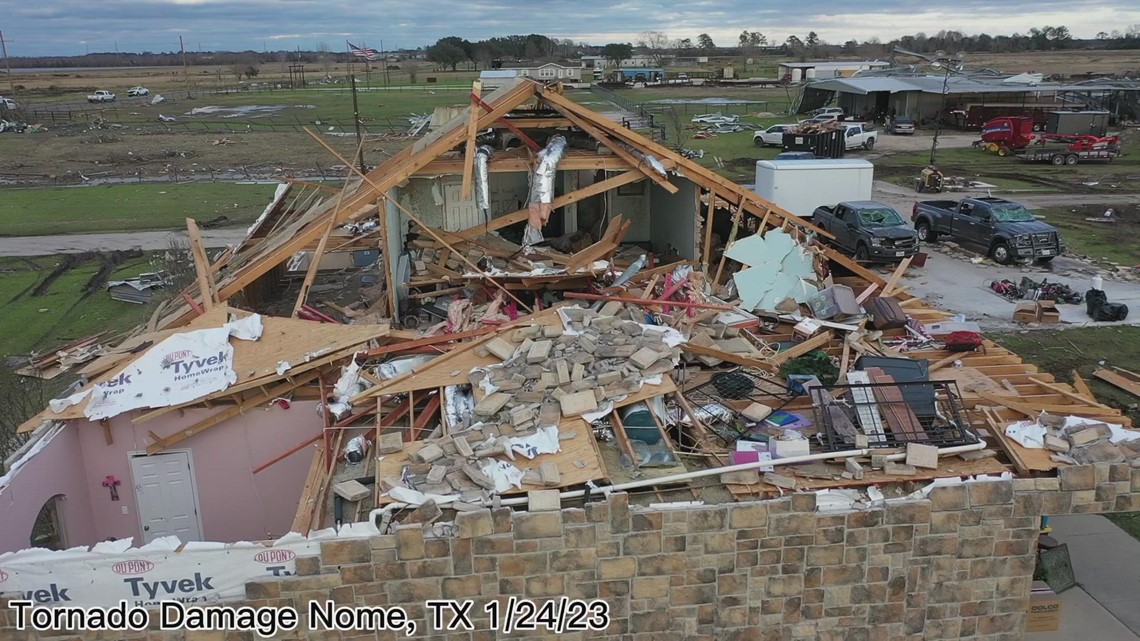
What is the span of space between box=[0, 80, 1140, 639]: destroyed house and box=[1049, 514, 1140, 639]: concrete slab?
1817 millimetres

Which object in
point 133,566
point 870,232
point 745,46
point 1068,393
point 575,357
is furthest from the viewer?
point 745,46

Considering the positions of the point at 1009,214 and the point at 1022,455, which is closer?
the point at 1022,455

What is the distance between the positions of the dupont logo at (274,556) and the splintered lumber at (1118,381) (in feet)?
47.0

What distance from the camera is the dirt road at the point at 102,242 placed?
27.2m

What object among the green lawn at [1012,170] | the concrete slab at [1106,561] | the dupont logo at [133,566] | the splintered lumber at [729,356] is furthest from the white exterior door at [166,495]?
the green lawn at [1012,170]

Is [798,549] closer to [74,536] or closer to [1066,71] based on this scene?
[74,536]

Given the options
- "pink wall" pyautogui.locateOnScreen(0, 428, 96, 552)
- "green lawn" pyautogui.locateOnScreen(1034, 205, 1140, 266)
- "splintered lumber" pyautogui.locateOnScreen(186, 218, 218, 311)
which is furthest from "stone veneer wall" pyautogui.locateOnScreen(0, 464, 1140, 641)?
"green lawn" pyautogui.locateOnScreen(1034, 205, 1140, 266)

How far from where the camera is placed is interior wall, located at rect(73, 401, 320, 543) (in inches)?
440

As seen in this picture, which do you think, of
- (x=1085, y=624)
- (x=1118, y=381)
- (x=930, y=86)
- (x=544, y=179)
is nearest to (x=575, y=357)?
(x=544, y=179)

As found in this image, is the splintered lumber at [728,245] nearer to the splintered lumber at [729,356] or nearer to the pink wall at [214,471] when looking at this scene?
the splintered lumber at [729,356]

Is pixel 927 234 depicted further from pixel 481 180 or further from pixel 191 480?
pixel 191 480

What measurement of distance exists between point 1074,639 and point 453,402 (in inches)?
294

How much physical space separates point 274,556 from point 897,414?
22.1ft

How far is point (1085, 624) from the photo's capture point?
9.16 meters
